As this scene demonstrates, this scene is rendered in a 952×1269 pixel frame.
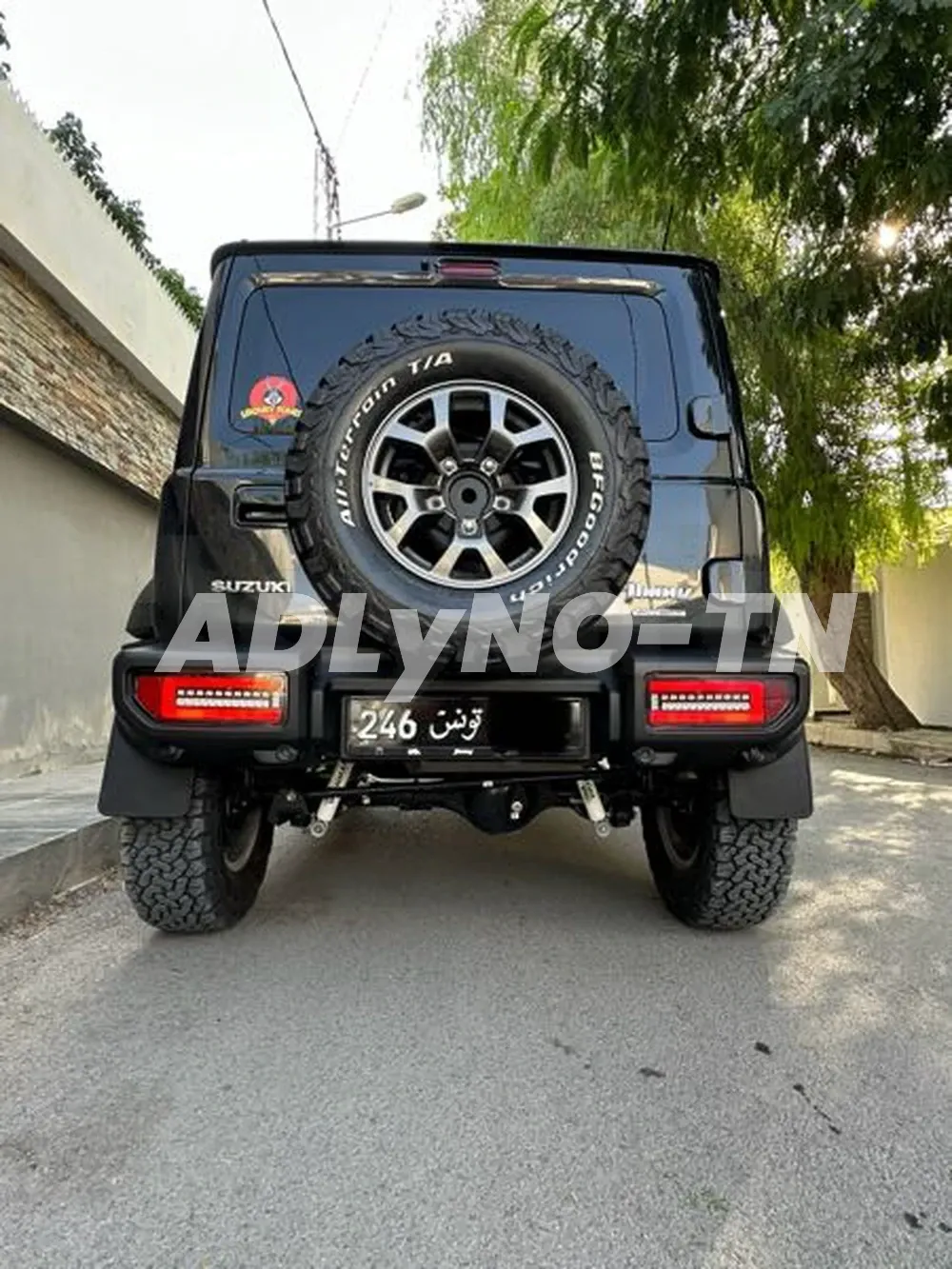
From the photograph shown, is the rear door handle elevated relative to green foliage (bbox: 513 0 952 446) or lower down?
lower down

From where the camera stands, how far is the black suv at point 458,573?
2.54 meters

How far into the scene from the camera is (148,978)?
2941mm

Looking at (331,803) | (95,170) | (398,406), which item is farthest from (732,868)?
(95,170)

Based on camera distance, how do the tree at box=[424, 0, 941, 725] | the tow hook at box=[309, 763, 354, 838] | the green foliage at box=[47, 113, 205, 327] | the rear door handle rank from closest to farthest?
1. the rear door handle
2. the tow hook at box=[309, 763, 354, 838]
3. the tree at box=[424, 0, 941, 725]
4. the green foliage at box=[47, 113, 205, 327]

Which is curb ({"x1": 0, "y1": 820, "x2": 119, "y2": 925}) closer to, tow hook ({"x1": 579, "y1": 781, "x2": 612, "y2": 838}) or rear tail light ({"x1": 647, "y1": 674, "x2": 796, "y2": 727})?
tow hook ({"x1": 579, "y1": 781, "x2": 612, "y2": 838})

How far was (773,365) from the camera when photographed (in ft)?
30.4

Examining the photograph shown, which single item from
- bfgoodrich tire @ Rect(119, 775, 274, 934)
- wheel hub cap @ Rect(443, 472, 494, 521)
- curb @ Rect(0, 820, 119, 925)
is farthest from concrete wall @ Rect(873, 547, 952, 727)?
bfgoodrich tire @ Rect(119, 775, 274, 934)

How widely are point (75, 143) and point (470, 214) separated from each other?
809 cm

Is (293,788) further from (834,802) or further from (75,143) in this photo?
(75,143)

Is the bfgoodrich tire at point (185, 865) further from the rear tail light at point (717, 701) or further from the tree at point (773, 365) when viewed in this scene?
the tree at point (773, 365)

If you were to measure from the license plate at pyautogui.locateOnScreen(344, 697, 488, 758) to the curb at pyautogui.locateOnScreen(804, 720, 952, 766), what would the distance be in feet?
22.4

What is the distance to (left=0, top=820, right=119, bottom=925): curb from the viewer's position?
3.71 metres

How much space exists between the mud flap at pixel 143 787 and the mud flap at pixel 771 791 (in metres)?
1.69

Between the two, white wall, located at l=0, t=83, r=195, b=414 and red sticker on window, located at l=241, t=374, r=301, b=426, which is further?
white wall, located at l=0, t=83, r=195, b=414
